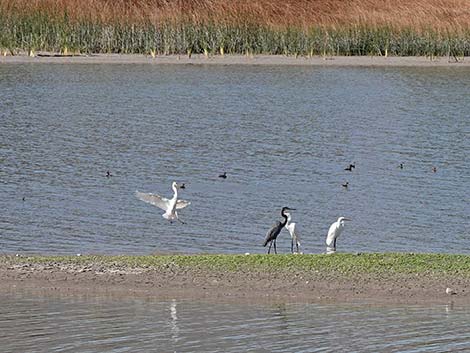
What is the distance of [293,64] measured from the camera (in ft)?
129

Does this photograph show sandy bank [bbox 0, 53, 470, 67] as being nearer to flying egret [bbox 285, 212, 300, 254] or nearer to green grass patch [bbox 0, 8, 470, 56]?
green grass patch [bbox 0, 8, 470, 56]

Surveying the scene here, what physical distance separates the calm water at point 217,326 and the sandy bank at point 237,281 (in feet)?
0.92

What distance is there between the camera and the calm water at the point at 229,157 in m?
14.9

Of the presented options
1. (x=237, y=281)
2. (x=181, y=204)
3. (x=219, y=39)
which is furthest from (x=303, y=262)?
(x=219, y=39)

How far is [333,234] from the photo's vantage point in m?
13.7

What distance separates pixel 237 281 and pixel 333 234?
236 cm

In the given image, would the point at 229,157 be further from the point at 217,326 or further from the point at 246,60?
the point at 246,60

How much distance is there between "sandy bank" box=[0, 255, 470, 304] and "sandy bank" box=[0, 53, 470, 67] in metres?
Answer: 27.3

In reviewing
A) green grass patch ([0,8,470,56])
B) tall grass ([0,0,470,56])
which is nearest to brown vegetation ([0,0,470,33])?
tall grass ([0,0,470,56])

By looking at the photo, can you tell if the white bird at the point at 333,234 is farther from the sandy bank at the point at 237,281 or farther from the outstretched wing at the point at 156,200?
the outstretched wing at the point at 156,200

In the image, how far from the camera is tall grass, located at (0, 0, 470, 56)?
1612 inches

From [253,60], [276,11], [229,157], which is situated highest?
[276,11]

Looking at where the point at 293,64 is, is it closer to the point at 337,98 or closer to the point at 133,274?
the point at 337,98

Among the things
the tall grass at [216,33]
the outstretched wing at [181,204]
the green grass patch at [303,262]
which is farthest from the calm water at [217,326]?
A: the tall grass at [216,33]
